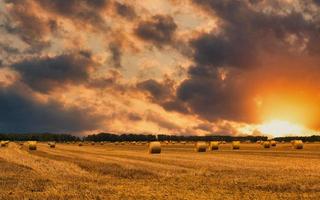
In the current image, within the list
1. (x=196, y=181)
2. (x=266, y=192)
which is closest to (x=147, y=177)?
(x=196, y=181)

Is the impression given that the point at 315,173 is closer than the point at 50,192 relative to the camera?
No

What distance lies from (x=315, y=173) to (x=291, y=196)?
802 centimetres

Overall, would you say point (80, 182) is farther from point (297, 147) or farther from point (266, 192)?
point (297, 147)

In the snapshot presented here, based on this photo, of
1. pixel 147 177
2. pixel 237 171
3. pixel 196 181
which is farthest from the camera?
pixel 237 171

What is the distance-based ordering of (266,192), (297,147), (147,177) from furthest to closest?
(297,147), (147,177), (266,192)

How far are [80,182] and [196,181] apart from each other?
4599 mm

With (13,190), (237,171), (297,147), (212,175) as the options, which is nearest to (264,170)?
(237,171)

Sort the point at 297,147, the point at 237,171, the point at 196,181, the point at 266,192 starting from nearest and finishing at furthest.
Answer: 1. the point at 266,192
2. the point at 196,181
3. the point at 237,171
4. the point at 297,147

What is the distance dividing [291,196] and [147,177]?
313 inches

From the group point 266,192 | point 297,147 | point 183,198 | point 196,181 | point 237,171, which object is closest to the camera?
point 183,198

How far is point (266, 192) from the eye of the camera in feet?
55.0

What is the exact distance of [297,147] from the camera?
6112cm

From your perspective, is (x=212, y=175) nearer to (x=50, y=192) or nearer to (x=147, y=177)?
(x=147, y=177)

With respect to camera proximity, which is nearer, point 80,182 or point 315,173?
point 80,182
